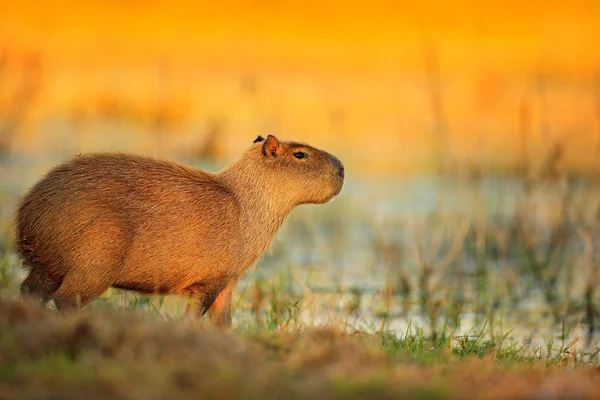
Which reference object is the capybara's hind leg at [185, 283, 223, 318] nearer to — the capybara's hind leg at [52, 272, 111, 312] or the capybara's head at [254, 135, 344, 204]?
the capybara's hind leg at [52, 272, 111, 312]

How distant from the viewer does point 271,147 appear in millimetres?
6285

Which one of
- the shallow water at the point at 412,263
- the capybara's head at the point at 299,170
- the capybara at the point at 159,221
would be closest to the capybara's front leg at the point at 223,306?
the capybara at the point at 159,221

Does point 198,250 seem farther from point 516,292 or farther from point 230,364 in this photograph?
point 516,292

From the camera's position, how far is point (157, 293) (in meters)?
5.66

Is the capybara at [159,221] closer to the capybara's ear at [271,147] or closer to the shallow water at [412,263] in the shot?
the capybara's ear at [271,147]

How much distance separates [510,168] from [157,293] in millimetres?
12279

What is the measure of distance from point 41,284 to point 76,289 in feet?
1.02

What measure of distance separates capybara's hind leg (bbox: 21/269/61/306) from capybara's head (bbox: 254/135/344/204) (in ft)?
5.54

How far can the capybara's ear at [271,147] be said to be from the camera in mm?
6246

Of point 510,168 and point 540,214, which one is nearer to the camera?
point 540,214

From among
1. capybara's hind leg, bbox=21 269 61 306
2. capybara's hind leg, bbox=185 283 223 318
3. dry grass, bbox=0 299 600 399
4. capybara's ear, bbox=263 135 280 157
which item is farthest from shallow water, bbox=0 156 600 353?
dry grass, bbox=0 299 600 399

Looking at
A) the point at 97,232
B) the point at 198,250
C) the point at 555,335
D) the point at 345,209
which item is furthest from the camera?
the point at 345,209

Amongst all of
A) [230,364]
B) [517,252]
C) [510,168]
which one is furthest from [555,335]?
[510,168]

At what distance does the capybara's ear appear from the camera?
6246 mm
